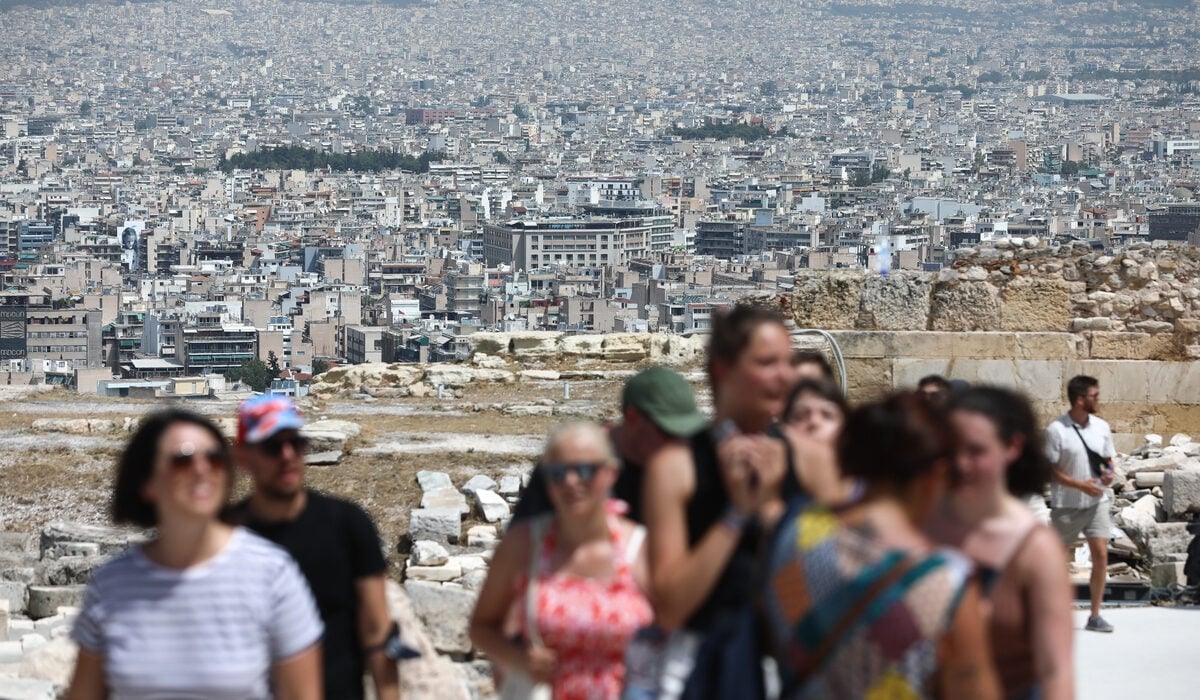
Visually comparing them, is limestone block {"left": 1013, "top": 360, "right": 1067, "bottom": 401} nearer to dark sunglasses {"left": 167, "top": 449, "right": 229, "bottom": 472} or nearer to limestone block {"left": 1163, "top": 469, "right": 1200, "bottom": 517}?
limestone block {"left": 1163, "top": 469, "right": 1200, "bottom": 517}

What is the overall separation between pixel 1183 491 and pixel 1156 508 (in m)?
0.23

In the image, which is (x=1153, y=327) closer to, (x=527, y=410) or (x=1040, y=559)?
(x=527, y=410)

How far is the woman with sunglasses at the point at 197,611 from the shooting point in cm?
270

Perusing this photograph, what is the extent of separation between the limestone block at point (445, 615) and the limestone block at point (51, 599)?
167 cm

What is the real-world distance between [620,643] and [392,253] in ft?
348

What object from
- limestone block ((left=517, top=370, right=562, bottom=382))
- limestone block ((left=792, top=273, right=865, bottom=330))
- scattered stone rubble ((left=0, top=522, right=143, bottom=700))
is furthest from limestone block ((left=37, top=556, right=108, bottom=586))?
limestone block ((left=517, top=370, right=562, bottom=382))

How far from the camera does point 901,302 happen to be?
8.15 meters

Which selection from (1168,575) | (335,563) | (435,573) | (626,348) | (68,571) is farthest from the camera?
(626,348)

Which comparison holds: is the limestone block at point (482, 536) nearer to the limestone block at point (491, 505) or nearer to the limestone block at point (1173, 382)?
the limestone block at point (491, 505)

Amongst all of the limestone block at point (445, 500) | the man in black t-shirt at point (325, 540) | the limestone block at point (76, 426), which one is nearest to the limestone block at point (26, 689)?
the man in black t-shirt at point (325, 540)

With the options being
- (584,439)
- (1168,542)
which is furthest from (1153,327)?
(584,439)

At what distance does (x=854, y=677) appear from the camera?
2391 millimetres

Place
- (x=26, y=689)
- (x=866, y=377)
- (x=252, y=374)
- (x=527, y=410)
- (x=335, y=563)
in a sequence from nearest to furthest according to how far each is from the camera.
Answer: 1. (x=335, y=563)
2. (x=26, y=689)
3. (x=866, y=377)
4. (x=527, y=410)
5. (x=252, y=374)

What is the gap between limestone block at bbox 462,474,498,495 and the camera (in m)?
7.82
